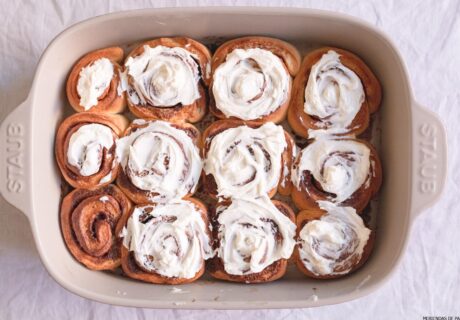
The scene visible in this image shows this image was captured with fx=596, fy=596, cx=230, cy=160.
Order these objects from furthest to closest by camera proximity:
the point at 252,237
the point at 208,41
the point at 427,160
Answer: the point at 208,41, the point at 252,237, the point at 427,160

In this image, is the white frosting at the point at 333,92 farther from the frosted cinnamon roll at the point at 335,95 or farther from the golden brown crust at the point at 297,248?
the golden brown crust at the point at 297,248

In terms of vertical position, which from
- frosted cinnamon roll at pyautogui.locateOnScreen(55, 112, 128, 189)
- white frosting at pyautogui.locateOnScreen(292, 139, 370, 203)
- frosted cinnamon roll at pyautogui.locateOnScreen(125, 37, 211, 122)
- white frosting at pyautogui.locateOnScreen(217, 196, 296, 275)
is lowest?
white frosting at pyautogui.locateOnScreen(217, 196, 296, 275)

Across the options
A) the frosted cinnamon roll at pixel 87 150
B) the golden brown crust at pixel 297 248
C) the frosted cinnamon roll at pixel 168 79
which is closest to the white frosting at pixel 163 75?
the frosted cinnamon roll at pixel 168 79

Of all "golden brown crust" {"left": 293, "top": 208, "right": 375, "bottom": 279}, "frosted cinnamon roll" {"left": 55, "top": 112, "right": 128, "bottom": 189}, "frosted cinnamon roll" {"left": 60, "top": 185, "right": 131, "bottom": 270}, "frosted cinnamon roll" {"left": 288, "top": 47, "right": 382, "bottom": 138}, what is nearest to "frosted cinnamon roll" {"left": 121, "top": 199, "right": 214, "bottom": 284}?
"frosted cinnamon roll" {"left": 60, "top": 185, "right": 131, "bottom": 270}

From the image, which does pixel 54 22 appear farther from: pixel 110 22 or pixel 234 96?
pixel 234 96

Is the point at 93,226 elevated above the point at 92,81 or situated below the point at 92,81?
below

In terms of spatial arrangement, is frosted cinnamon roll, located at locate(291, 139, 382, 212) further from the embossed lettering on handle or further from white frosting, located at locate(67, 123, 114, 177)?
the embossed lettering on handle

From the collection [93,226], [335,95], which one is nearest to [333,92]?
[335,95]

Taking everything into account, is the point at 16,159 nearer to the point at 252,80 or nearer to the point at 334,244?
the point at 252,80
